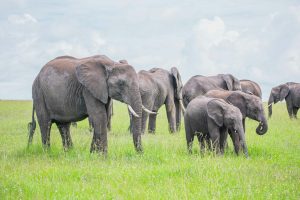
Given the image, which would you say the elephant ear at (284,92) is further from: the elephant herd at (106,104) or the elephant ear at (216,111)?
the elephant ear at (216,111)

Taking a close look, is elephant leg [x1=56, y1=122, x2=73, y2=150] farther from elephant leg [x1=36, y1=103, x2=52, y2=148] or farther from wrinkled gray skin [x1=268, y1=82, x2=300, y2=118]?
wrinkled gray skin [x1=268, y1=82, x2=300, y2=118]

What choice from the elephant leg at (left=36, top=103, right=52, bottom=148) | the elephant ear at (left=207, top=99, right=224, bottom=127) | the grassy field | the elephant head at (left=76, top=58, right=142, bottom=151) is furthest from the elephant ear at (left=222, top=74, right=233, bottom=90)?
the elephant head at (left=76, top=58, right=142, bottom=151)

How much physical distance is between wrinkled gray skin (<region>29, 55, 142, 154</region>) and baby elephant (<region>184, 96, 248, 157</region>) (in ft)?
6.03

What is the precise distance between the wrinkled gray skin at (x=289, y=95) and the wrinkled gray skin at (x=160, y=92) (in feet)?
37.1

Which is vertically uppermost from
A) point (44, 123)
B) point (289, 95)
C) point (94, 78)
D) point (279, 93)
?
point (94, 78)

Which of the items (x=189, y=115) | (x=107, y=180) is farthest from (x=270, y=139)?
(x=107, y=180)

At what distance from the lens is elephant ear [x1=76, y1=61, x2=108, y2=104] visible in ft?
38.2

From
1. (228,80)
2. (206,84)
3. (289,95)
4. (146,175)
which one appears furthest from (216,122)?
(289,95)

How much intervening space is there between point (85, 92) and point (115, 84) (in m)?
0.82

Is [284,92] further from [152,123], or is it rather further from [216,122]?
[216,122]

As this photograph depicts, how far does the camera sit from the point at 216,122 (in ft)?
39.9

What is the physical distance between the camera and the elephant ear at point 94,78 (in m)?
11.6

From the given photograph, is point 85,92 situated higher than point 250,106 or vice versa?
point 85,92

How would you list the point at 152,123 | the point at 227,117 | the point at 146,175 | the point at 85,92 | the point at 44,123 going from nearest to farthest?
the point at 146,175 → the point at 85,92 → the point at 227,117 → the point at 44,123 → the point at 152,123
